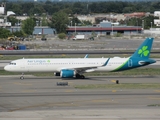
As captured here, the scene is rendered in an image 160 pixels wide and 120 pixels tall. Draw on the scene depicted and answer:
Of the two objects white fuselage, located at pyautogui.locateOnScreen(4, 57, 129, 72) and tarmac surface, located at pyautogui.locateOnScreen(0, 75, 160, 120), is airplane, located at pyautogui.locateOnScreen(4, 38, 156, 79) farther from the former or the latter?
tarmac surface, located at pyautogui.locateOnScreen(0, 75, 160, 120)

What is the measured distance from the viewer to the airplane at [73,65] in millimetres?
73562

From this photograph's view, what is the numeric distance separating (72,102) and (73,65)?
2256cm

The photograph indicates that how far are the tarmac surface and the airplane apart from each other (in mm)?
3042

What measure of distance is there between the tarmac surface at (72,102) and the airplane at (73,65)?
3.04m

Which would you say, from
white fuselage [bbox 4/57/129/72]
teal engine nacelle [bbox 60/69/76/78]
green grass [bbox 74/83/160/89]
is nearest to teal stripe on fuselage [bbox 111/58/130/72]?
white fuselage [bbox 4/57/129/72]

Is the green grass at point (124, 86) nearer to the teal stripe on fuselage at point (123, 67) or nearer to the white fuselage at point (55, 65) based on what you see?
the white fuselage at point (55, 65)

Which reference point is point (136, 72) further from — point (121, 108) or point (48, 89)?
point (121, 108)

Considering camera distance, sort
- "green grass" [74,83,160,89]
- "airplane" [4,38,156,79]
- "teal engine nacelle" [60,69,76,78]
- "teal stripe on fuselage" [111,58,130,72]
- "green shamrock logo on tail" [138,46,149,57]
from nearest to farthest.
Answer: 1. "green grass" [74,83,160,89]
2. "teal engine nacelle" [60,69,76,78]
3. "airplane" [4,38,156,79]
4. "teal stripe on fuselage" [111,58,130,72]
5. "green shamrock logo on tail" [138,46,149,57]

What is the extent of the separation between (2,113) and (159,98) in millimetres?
17147

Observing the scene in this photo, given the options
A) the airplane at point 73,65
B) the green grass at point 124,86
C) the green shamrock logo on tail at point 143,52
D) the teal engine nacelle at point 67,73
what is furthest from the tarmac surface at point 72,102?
the green shamrock logo on tail at point 143,52

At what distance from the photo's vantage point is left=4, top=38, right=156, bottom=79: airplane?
241 ft

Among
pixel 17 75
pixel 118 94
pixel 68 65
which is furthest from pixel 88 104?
pixel 17 75

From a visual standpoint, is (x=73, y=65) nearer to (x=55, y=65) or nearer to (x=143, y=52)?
(x=55, y=65)

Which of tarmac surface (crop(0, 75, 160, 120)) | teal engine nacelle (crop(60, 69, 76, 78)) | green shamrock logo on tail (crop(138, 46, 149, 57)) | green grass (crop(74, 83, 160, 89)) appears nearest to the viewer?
tarmac surface (crop(0, 75, 160, 120))
